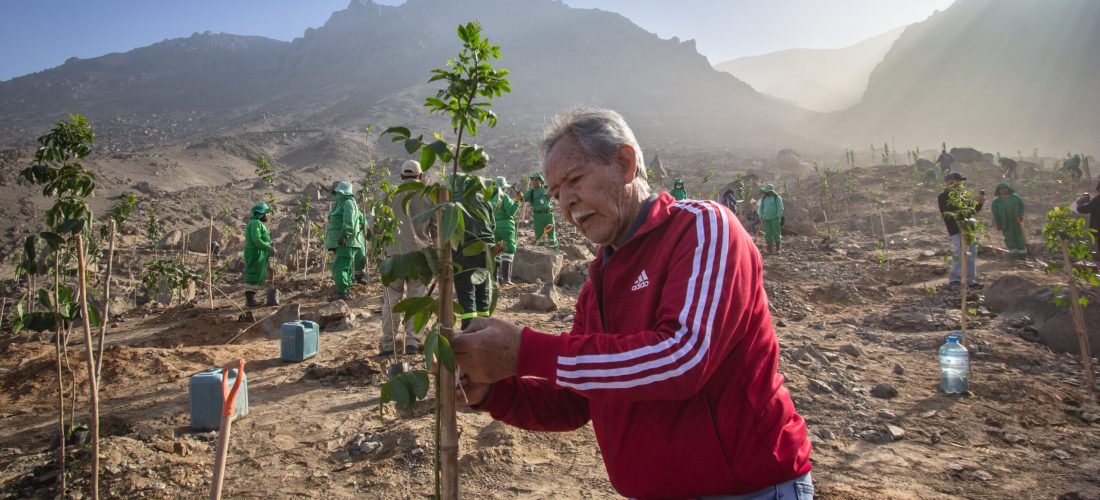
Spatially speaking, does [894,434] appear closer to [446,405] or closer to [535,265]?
[446,405]

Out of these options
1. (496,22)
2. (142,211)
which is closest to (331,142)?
(142,211)

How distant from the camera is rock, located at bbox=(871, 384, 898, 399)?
4.32 meters

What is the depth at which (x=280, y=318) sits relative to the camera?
6996 mm

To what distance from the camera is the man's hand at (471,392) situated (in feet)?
4.83

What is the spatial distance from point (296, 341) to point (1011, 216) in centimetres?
1113

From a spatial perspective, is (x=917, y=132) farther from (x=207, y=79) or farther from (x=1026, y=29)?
(x=207, y=79)

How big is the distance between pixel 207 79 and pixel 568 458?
9665 centimetres

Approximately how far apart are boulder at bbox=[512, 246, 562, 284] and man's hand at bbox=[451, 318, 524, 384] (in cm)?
776

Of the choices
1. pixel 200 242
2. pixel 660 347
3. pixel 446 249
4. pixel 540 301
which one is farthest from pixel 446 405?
pixel 200 242

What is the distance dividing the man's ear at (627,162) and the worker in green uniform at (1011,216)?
10.1 meters

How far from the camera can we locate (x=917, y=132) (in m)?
65.1

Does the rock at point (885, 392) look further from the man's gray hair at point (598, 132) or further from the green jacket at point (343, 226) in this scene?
the green jacket at point (343, 226)

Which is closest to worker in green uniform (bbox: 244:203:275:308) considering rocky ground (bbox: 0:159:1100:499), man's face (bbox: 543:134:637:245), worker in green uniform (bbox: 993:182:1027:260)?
rocky ground (bbox: 0:159:1100:499)

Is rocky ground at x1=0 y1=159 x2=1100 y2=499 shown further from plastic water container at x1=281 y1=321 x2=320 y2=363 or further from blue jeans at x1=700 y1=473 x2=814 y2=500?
blue jeans at x1=700 y1=473 x2=814 y2=500
